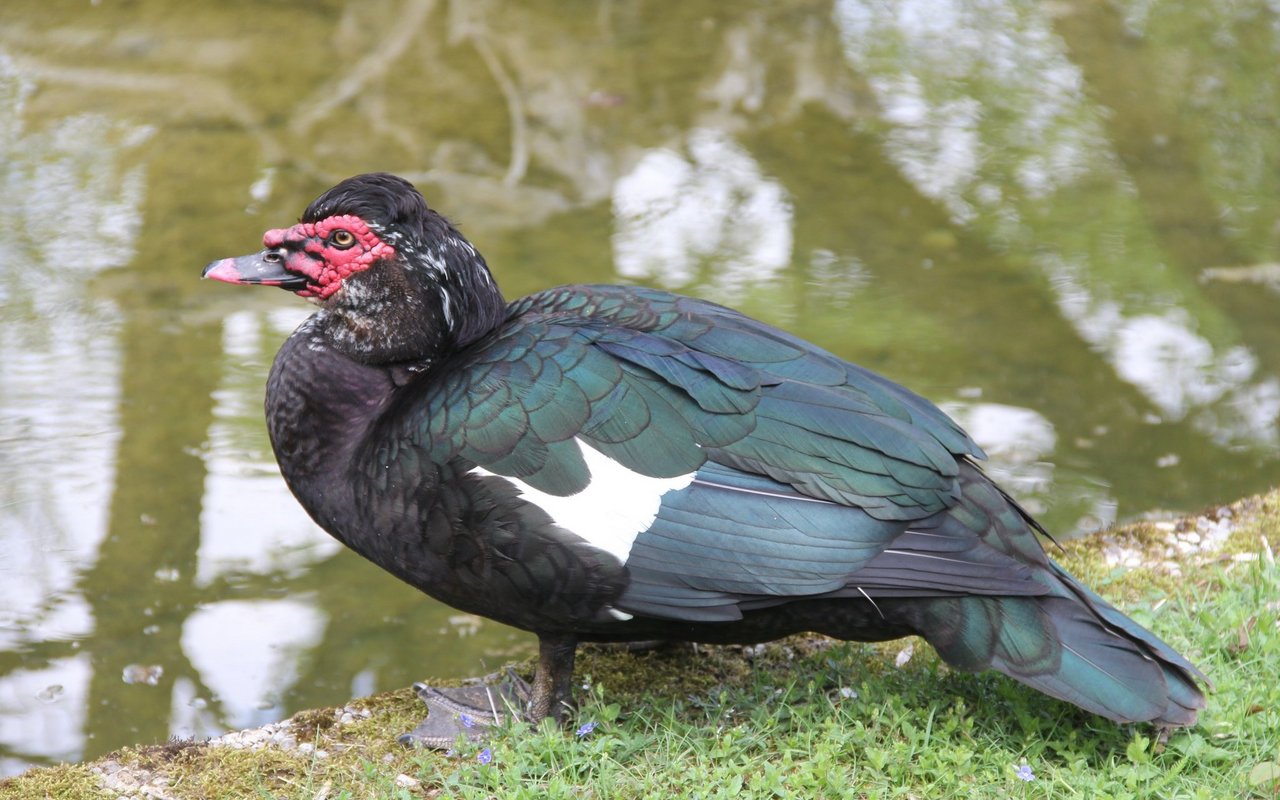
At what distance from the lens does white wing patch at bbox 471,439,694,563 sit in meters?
2.90

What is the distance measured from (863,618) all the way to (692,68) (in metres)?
5.49

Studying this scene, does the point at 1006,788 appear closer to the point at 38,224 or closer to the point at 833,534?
the point at 833,534

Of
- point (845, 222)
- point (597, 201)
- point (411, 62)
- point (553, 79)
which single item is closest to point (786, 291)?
point (845, 222)

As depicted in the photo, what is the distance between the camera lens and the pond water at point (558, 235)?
440 cm

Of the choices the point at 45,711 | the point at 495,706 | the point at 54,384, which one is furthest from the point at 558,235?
the point at 495,706

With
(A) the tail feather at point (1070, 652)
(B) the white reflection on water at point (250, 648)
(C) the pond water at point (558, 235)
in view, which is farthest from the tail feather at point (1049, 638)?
(B) the white reflection on water at point (250, 648)

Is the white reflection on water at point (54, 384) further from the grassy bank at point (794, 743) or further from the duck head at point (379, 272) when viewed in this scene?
the duck head at point (379, 272)

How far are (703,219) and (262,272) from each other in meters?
3.52

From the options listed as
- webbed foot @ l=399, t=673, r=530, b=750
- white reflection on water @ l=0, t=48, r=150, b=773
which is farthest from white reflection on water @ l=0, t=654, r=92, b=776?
webbed foot @ l=399, t=673, r=530, b=750

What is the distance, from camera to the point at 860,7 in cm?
869

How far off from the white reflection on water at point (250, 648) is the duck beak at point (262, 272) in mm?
1428

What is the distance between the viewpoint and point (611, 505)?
9.52 ft

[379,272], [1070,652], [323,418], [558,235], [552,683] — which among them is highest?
[379,272]

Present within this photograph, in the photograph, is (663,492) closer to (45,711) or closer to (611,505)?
(611,505)
